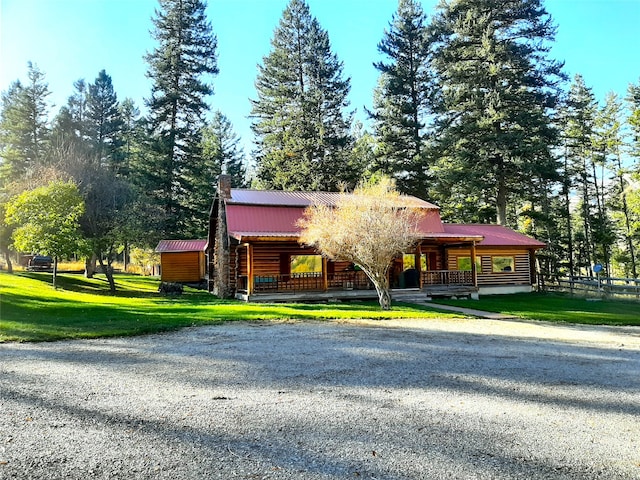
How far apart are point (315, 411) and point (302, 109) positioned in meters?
38.2

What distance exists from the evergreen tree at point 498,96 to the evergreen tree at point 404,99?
12.8 ft

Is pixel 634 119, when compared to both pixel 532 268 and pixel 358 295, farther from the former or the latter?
pixel 358 295

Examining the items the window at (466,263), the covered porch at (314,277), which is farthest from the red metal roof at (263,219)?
the window at (466,263)

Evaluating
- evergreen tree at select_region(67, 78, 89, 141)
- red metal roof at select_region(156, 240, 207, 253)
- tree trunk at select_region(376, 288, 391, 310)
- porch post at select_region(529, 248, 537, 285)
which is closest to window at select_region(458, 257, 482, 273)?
porch post at select_region(529, 248, 537, 285)

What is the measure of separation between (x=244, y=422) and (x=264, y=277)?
16.2 metres

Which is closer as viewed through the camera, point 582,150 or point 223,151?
point 582,150

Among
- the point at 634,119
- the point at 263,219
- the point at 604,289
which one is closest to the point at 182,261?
the point at 263,219

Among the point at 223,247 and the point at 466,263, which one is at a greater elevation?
the point at 223,247

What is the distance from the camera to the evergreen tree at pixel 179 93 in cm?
3753

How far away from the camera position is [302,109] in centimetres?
4009

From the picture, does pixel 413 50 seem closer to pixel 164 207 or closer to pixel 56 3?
pixel 164 207

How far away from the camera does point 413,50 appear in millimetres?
37625

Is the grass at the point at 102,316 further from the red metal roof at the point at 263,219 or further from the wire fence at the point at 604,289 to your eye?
the wire fence at the point at 604,289

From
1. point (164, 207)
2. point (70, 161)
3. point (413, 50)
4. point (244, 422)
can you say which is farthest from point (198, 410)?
point (413, 50)
